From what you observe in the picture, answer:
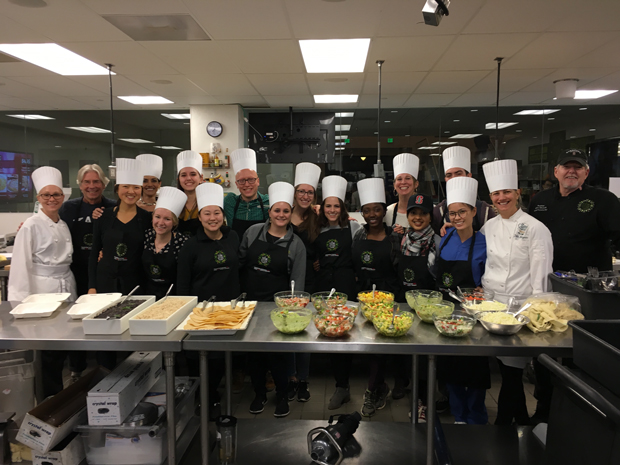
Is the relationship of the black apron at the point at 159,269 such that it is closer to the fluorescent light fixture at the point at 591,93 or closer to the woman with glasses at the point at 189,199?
the woman with glasses at the point at 189,199

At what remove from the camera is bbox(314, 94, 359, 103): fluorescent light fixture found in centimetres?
558

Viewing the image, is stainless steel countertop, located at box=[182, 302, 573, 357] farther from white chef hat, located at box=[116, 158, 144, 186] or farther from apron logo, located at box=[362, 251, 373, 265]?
white chef hat, located at box=[116, 158, 144, 186]

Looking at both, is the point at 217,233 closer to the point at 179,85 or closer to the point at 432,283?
the point at 432,283

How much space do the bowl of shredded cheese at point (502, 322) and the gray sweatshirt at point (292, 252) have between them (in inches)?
47.6

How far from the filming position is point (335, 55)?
383cm

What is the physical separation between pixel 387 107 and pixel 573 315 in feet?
16.4

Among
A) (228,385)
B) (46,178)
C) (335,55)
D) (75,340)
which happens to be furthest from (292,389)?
(335,55)

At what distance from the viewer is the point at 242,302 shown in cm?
215

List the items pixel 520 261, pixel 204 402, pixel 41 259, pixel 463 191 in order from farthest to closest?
pixel 41 259 → pixel 463 191 → pixel 520 261 → pixel 204 402

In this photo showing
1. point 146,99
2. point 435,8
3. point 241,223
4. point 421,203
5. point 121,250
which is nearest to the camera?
point 435,8

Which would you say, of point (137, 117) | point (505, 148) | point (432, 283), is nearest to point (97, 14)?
point (432, 283)

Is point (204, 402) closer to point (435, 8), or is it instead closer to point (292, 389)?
point (292, 389)

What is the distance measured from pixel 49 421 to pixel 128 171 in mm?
1651

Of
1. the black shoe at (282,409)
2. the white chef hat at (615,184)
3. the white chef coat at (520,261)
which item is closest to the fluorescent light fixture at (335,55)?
the white chef coat at (520,261)
